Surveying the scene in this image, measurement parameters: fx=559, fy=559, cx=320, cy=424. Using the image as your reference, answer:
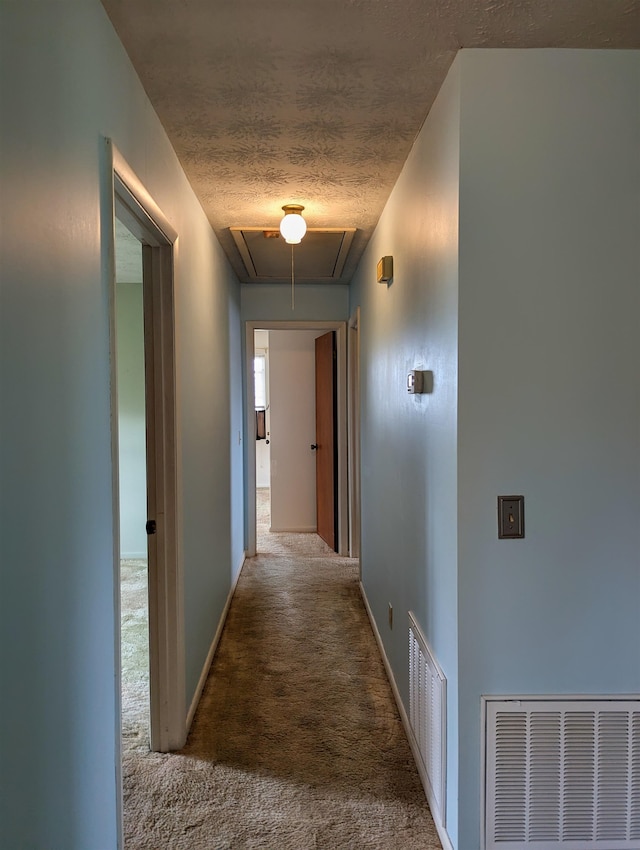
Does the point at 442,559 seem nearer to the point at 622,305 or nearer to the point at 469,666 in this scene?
the point at 469,666

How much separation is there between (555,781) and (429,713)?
41 centimetres

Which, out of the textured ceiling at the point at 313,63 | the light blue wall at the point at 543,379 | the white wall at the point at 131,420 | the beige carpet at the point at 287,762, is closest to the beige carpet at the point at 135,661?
the beige carpet at the point at 287,762

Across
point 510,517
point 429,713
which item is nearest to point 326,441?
point 429,713

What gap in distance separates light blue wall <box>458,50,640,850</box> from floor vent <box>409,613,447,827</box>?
13cm

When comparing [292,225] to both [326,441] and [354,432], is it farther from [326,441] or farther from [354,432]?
[326,441]

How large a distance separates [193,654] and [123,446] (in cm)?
285

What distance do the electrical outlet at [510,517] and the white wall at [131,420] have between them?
3862 millimetres

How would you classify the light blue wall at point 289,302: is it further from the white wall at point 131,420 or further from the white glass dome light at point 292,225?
the white glass dome light at point 292,225

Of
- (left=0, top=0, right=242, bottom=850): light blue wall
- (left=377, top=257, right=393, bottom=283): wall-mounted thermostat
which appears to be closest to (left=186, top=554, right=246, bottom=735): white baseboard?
(left=0, top=0, right=242, bottom=850): light blue wall

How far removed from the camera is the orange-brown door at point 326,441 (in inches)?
207

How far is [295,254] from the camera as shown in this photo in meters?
3.85

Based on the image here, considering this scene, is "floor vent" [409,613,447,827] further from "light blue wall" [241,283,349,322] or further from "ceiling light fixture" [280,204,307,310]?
"light blue wall" [241,283,349,322]

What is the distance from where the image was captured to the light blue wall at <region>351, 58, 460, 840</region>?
5.43 ft

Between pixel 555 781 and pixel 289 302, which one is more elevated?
pixel 289 302
